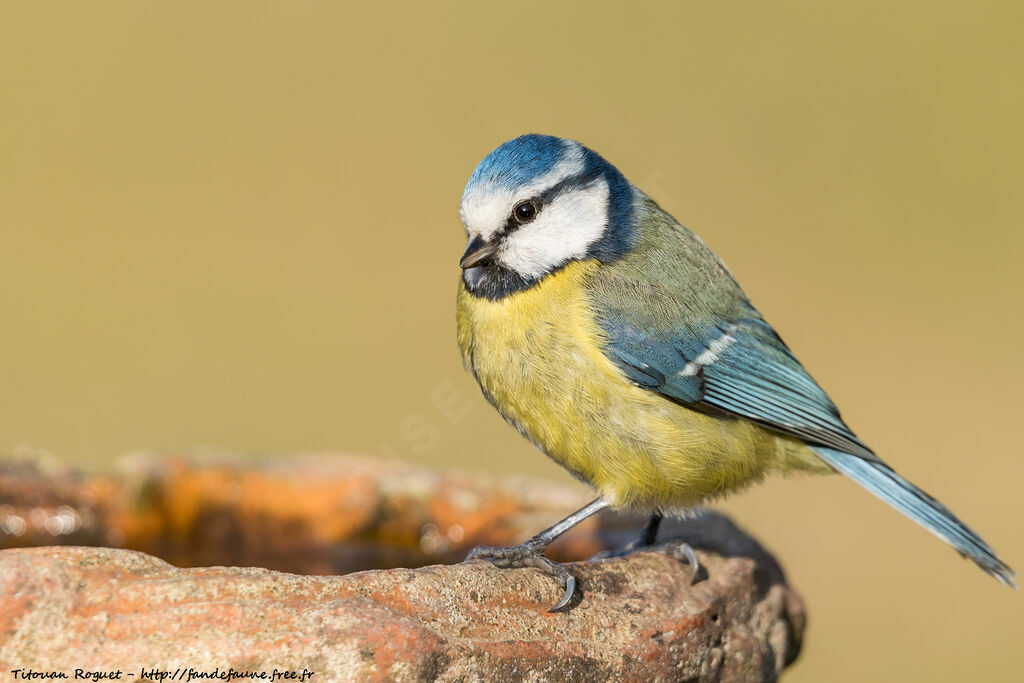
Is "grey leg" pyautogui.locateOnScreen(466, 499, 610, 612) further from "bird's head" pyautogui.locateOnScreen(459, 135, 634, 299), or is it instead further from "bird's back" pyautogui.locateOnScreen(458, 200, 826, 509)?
"bird's head" pyautogui.locateOnScreen(459, 135, 634, 299)

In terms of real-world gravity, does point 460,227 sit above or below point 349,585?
above

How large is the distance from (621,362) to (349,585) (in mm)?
1099

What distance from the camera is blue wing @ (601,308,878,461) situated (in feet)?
9.44

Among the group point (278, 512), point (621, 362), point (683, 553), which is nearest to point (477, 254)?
point (621, 362)

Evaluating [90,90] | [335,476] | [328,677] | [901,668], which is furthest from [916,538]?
[90,90]

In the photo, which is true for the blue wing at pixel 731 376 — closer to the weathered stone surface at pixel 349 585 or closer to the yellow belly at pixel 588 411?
the yellow belly at pixel 588 411

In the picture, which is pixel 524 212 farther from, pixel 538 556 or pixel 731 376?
pixel 538 556

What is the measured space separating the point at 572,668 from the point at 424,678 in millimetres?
394

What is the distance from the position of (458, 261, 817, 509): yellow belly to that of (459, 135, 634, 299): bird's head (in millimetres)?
50

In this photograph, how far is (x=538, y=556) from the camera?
101 inches

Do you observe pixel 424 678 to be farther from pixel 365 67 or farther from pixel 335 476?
pixel 365 67

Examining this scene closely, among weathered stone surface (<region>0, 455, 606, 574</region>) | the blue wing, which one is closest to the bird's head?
the blue wing

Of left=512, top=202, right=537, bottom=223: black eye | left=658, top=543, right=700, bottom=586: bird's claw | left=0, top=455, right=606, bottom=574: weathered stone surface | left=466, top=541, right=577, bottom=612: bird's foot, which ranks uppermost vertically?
left=512, top=202, right=537, bottom=223: black eye

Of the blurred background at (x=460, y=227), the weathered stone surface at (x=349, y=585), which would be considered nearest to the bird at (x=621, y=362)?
the weathered stone surface at (x=349, y=585)
